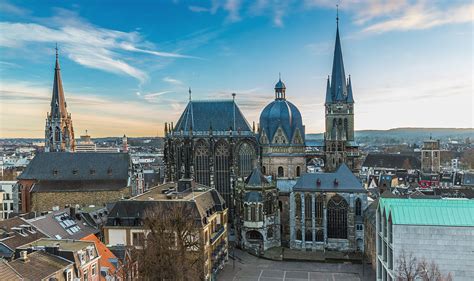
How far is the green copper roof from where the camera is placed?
134 feet

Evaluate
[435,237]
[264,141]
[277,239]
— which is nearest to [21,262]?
[435,237]

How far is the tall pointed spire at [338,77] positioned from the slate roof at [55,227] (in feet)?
175

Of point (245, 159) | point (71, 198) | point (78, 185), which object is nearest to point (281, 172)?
point (245, 159)

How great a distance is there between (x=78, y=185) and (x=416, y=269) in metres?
59.1

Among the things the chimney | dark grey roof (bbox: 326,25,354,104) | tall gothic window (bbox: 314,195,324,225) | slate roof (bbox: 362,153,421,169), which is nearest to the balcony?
tall gothic window (bbox: 314,195,324,225)

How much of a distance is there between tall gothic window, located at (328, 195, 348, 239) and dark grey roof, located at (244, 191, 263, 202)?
11.6 m

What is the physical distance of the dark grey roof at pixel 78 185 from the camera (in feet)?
254

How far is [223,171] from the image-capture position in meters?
81.1

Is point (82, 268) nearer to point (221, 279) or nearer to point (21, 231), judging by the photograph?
point (21, 231)

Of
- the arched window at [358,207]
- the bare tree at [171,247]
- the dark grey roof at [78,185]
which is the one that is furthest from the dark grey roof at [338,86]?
the bare tree at [171,247]

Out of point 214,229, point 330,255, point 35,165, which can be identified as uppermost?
point 35,165

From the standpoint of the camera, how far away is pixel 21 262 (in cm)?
3306

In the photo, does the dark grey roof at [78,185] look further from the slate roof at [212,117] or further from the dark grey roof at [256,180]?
the dark grey roof at [256,180]

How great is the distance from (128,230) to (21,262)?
2110cm
